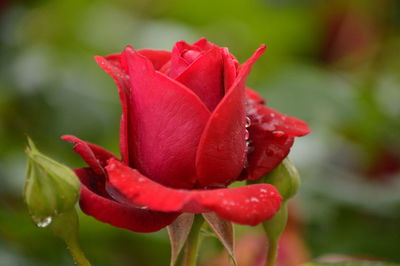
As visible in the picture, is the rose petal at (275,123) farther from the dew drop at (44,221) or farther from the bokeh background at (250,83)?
the bokeh background at (250,83)

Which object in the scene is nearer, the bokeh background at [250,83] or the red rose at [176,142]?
the red rose at [176,142]

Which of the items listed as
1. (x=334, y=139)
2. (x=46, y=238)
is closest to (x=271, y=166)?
(x=46, y=238)

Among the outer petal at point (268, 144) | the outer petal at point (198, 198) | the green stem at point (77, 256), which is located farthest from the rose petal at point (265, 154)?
the green stem at point (77, 256)

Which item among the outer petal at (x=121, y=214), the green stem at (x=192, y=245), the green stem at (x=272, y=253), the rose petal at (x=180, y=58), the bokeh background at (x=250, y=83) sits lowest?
the bokeh background at (x=250, y=83)

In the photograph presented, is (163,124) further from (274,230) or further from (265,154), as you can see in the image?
(274,230)

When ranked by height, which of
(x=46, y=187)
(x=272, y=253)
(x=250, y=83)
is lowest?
(x=250, y=83)

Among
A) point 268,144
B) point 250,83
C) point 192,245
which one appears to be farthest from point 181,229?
point 250,83
